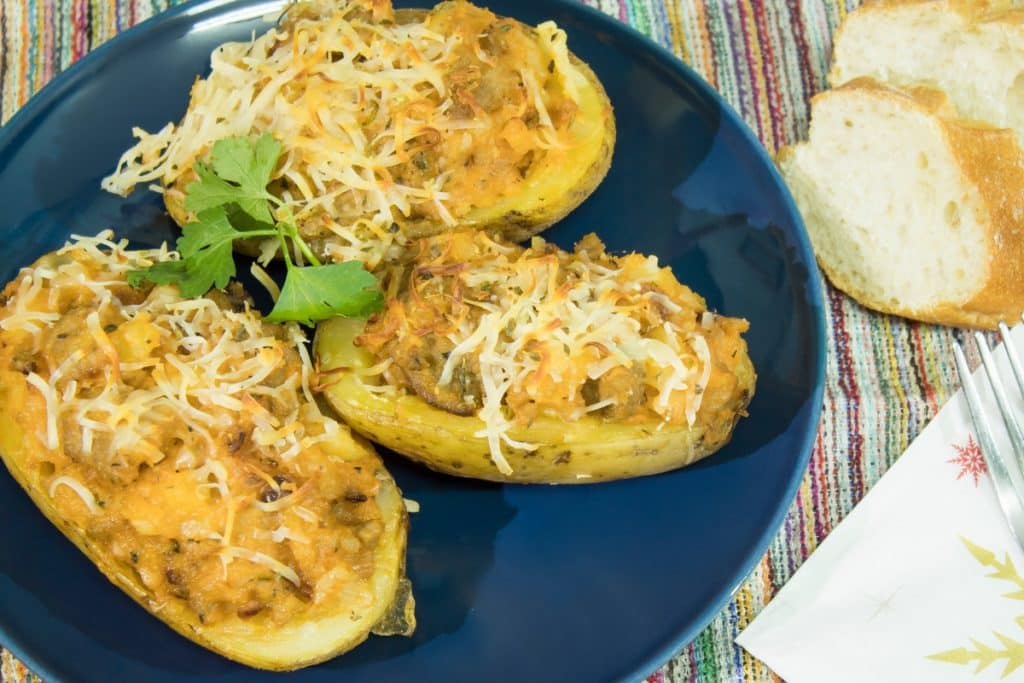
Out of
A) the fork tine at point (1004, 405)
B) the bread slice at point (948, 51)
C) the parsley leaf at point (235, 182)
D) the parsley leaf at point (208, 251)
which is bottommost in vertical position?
the fork tine at point (1004, 405)

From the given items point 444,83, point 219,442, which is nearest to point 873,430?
point 444,83

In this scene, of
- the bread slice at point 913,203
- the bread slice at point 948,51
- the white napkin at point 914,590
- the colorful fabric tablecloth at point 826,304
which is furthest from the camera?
the bread slice at point 948,51

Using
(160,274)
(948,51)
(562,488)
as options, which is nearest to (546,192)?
(562,488)

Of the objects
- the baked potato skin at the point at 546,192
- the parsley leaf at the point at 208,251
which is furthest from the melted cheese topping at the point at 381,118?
the parsley leaf at the point at 208,251

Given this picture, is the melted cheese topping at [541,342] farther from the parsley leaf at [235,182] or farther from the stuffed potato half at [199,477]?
the parsley leaf at [235,182]

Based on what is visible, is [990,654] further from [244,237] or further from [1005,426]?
[244,237]

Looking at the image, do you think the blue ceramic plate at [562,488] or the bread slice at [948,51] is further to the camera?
the bread slice at [948,51]
